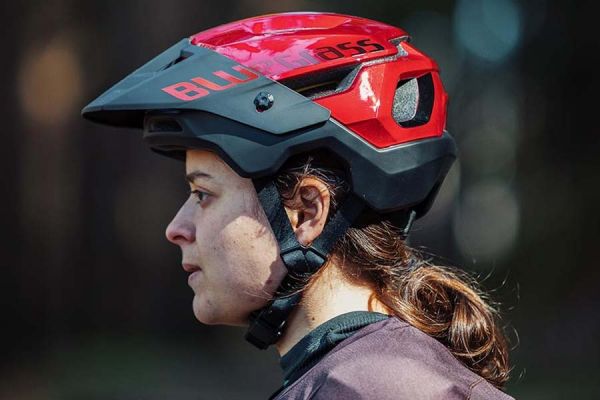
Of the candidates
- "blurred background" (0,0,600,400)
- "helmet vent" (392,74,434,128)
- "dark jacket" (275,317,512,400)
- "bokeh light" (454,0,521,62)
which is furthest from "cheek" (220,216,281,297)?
"bokeh light" (454,0,521,62)

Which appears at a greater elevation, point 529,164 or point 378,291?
point 378,291

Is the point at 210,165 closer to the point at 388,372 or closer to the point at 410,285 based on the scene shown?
the point at 410,285

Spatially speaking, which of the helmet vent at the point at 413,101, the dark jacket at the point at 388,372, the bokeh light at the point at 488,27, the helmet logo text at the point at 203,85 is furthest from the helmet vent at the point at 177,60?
the bokeh light at the point at 488,27

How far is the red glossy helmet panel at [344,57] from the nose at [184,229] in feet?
1.41

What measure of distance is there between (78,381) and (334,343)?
6.45 meters

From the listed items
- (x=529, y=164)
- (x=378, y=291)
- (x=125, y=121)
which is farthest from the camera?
(x=529, y=164)

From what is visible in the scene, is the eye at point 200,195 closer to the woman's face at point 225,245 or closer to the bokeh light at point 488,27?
the woman's face at point 225,245

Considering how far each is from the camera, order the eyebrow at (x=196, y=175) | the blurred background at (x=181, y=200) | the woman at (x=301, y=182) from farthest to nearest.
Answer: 1. the blurred background at (x=181, y=200)
2. the eyebrow at (x=196, y=175)
3. the woman at (x=301, y=182)

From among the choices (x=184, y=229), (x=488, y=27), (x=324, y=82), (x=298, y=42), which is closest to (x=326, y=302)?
(x=184, y=229)

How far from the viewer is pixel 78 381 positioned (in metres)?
8.33

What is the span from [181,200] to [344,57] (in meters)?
6.86

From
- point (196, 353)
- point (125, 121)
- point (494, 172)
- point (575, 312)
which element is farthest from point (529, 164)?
point (125, 121)

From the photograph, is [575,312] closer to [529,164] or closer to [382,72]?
[529,164]

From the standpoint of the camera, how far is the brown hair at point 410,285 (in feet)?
8.12
